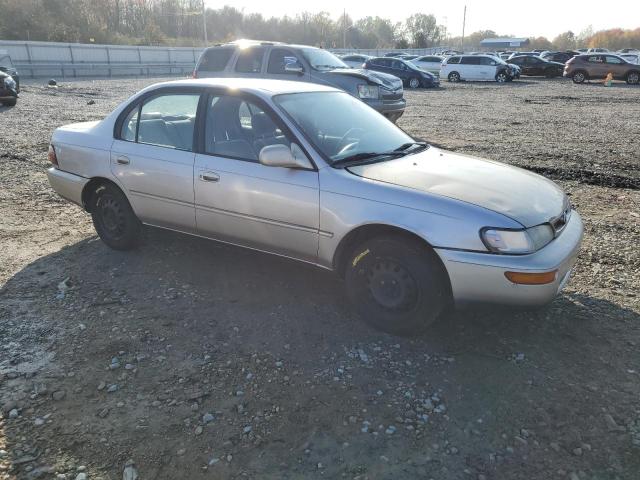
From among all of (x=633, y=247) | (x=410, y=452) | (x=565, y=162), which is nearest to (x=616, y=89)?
(x=565, y=162)

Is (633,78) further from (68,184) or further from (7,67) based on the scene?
(68,184)

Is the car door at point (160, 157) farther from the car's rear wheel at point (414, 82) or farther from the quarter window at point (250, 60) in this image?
the car's rear wheel at point (414, 82)

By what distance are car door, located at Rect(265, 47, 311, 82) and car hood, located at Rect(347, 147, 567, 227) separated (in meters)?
7.02

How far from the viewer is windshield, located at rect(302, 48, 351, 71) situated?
10.7 meters

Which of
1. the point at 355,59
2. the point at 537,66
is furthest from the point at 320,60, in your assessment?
the point at 537,66

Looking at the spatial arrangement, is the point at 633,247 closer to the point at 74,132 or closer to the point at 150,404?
the point at 150,404

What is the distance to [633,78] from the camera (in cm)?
2702

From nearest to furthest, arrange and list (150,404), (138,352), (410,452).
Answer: (410,452) < (150,404) < (138,352)

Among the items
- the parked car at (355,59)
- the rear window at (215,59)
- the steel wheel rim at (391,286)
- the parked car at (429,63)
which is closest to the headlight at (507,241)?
the steel wheel rim at (391,286)

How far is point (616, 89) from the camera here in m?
24.0

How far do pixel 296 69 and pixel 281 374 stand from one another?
8449 millimetres

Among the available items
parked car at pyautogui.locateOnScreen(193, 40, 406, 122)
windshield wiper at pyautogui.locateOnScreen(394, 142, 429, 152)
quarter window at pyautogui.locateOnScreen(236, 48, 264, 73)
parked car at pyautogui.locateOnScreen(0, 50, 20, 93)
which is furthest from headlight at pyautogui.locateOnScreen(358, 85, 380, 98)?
parked car at pyautogui.locateOnScreen(0, 50, 20, 93)

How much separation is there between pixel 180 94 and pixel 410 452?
343 cm

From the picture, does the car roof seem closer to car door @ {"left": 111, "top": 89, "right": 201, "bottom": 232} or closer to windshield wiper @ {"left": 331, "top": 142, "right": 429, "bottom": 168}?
car door @ {"left": 111, "top": 89, "right": 201, "bottom": 232}
